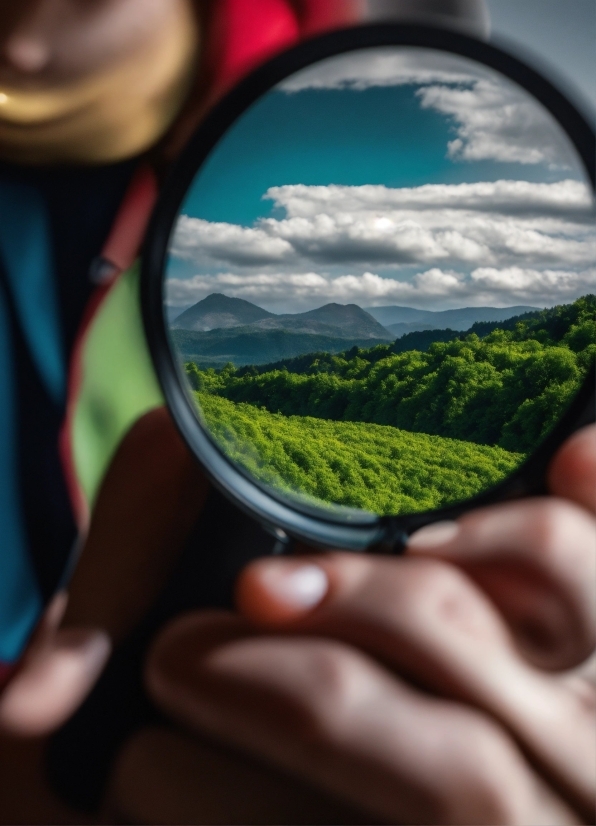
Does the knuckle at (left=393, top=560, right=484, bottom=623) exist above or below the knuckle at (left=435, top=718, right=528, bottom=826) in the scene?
above

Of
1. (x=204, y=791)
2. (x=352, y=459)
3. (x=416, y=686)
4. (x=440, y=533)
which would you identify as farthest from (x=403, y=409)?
(x=204, y=791)

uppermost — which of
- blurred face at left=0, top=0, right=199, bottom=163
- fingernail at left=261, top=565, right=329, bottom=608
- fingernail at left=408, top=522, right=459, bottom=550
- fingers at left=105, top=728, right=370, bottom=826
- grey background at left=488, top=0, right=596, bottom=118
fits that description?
grey background at left=488, top=0, right=596, bottom=118

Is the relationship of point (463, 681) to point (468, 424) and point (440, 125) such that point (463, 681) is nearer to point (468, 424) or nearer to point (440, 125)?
point (468, 424)

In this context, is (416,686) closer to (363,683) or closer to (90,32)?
(363,683)

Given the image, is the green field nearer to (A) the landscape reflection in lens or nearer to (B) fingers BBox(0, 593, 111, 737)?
(A) the landscape reflection in lens

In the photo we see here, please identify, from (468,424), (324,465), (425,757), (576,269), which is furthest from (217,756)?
(576,269)

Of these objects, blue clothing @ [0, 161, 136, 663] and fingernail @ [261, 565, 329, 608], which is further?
blue clothing @ [0, 161, 136, 663]

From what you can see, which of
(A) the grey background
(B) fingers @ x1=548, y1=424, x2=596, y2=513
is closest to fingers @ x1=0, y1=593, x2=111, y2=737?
(B) fingers @ x1=548, y1=424, x2=596, y2=513

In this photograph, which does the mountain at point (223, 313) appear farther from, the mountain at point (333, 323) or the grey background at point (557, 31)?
the grey background at point (557, 31)
